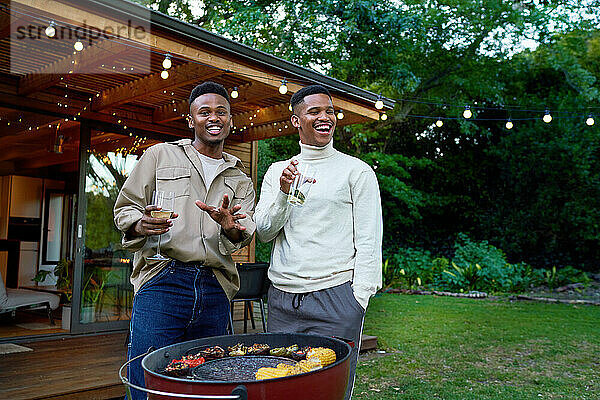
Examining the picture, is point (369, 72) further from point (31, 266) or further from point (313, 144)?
point (313, 144)

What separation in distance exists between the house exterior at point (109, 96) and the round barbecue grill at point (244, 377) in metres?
2.49

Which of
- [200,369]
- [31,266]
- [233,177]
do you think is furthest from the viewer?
[31,266]

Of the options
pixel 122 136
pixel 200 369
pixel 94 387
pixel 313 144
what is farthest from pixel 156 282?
pixel 122 136

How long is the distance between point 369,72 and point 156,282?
390 inches

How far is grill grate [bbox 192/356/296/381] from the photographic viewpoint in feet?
4.62

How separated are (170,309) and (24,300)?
4.65 m

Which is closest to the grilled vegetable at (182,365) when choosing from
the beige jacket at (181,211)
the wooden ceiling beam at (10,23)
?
the beige jacket at (181,211)

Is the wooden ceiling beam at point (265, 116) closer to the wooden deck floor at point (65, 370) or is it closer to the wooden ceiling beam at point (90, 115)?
the wooden ceiling beam at point (90, 115)

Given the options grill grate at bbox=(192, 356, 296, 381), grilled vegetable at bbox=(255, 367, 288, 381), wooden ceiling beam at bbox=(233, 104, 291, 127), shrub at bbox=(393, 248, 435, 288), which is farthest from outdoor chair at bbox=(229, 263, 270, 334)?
shrub at bbox=(393, 248, 435, 288)

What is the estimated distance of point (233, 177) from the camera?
202 centimetres

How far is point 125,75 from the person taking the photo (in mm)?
4820

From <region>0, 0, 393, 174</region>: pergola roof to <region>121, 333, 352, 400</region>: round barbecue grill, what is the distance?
2496mm

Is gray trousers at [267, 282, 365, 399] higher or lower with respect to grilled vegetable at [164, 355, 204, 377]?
higher

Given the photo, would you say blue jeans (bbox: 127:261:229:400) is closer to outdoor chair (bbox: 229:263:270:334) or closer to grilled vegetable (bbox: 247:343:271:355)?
grilled vegetable (bbox: 247:343:271:355)
